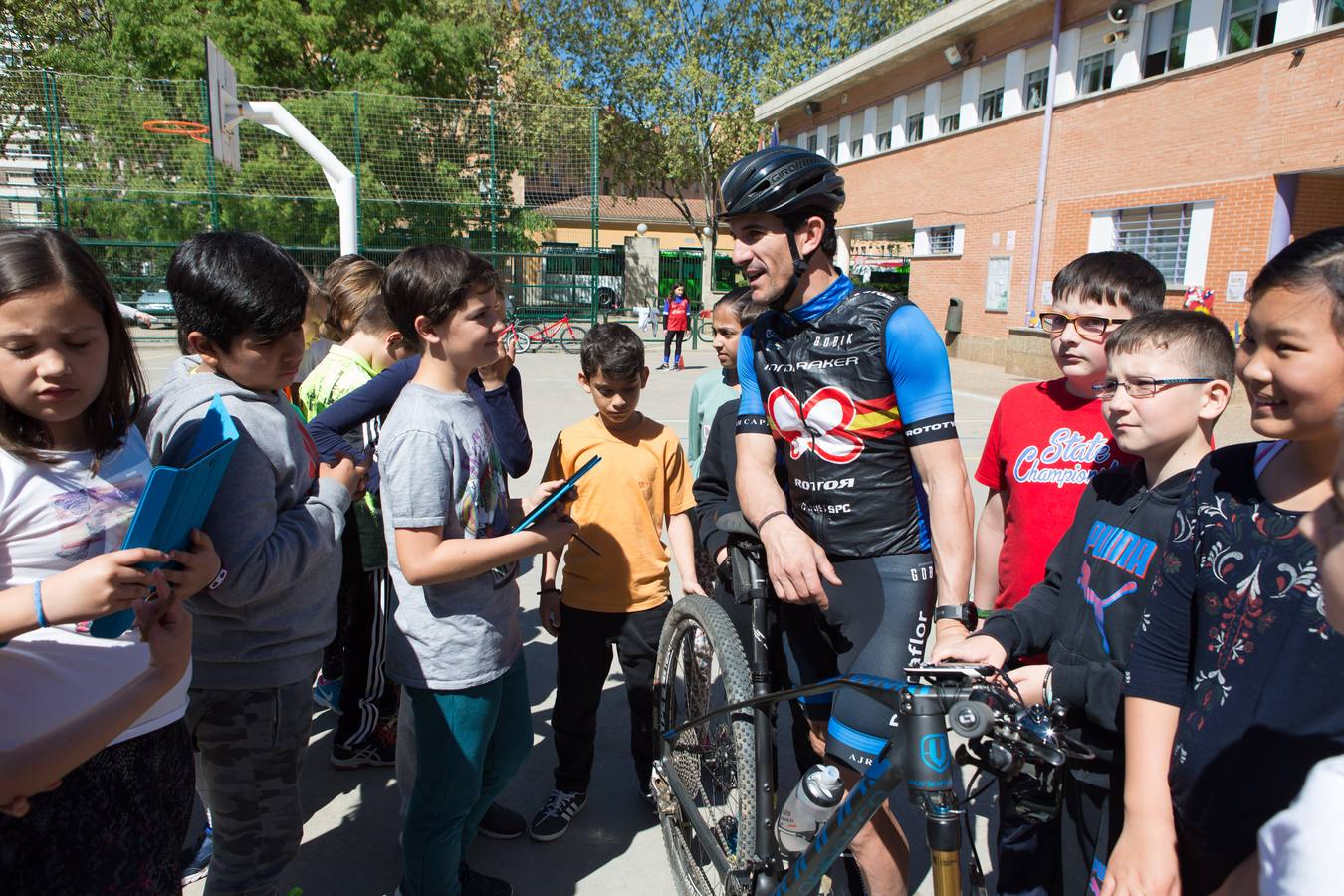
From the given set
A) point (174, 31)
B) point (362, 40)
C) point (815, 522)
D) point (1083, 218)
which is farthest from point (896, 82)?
point (815, 522)

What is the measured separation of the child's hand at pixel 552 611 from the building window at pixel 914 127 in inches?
880

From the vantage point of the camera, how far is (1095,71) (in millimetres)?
16203

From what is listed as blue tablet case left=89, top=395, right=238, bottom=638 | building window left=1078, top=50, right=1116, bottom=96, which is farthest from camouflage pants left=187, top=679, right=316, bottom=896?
Result: building window left=1078, top=50, right=1116, bottom=96

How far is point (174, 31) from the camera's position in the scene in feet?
59.3

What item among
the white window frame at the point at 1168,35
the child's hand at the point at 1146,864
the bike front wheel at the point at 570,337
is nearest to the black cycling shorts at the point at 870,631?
the child's hand at the point at 1146,864

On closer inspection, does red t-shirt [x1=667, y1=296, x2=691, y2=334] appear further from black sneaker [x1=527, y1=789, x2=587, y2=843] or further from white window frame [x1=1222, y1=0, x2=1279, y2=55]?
black sneaker [x1=527, y1=789, x2=587, y2=843]

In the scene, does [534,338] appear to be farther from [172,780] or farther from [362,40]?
[172,780]

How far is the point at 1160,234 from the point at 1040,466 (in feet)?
49.4

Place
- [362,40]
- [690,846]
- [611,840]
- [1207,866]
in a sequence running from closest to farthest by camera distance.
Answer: [1207,866] → [690,846] → [611,840] → [362,40]

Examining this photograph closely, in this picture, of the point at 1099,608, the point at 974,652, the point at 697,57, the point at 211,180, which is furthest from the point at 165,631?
the point at 697,57

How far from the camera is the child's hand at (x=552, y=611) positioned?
9.66 feet

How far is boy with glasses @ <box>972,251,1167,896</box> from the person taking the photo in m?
2.35

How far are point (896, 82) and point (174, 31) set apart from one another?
705 inches

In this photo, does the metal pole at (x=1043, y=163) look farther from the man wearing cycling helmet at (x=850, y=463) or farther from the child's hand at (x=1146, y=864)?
the child's hand at (x=1146, y=864)
